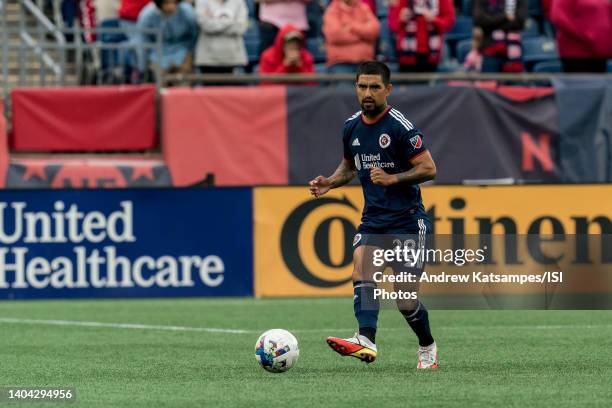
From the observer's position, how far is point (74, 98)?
19.6 m

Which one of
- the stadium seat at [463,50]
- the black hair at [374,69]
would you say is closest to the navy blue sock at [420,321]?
the black hair at [374,69]

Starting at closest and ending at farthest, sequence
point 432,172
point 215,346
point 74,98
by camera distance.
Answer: point 432,172, point 215,346, point 74,98

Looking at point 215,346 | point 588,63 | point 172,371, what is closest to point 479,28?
point 588,63

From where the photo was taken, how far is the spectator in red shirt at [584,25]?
19609 millimetres

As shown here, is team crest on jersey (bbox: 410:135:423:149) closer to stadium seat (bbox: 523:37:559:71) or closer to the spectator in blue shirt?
the spectator in blue shirt

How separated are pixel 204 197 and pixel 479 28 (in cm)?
491

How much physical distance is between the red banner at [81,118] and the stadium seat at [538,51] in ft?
18.5

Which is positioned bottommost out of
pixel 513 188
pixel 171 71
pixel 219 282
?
pixel 219 282

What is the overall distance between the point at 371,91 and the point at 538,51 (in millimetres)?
12486

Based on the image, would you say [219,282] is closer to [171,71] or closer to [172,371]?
[171,71]

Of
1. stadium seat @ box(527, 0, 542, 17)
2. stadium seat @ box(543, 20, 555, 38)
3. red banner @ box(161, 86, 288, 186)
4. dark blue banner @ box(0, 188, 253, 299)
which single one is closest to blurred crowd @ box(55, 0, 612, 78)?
red banner @ box(161, 86, 288, 186)

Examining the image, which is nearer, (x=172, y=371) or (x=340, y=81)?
(x=172, y=371)

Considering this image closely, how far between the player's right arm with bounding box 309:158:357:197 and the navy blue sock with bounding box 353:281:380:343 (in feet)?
2.27

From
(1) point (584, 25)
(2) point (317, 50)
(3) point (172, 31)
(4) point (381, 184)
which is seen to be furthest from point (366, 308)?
(2) point (317, 50)
